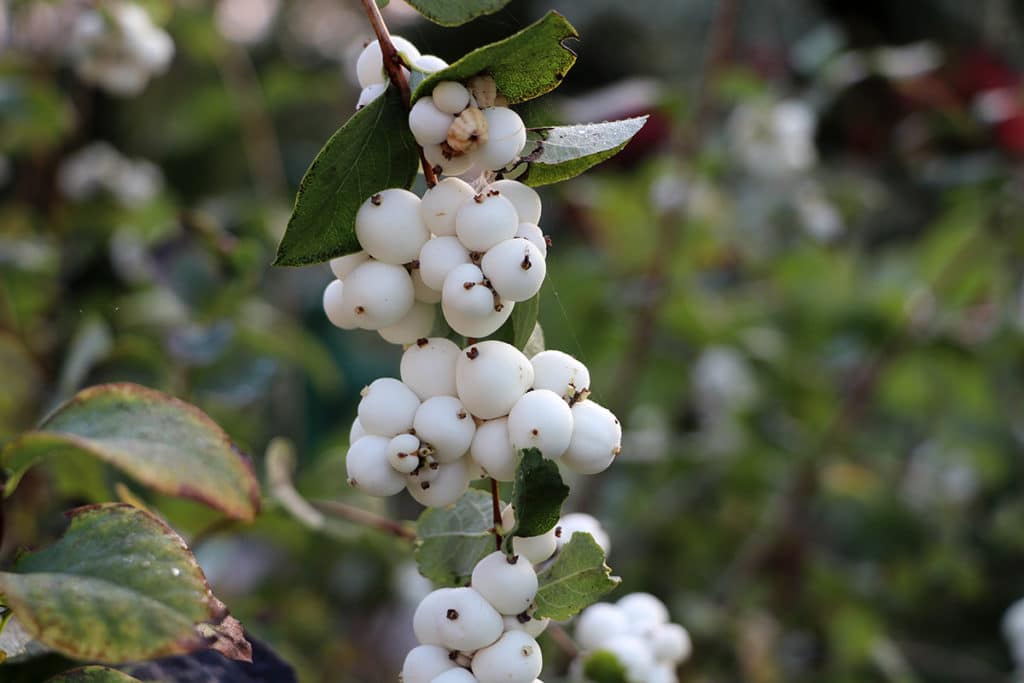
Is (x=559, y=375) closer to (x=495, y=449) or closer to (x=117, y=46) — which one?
(x=495, y=449)

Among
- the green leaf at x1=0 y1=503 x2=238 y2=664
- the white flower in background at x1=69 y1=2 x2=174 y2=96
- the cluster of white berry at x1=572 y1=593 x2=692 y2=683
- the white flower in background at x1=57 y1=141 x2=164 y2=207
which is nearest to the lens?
the green leaf at x1=0 y1=503 x2=238 y2=664

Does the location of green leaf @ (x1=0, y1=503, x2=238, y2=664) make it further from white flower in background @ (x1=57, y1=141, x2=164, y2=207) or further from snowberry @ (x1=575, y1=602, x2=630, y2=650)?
white flower in background @ (x1=57, y1=141, x2=164, y2=207)

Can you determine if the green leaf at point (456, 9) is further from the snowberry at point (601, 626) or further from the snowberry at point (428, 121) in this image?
the snowberry at point (601, 626)


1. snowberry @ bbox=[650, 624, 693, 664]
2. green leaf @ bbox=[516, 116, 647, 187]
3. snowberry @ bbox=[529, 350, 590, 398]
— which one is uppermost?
green leaf @ bbox=[516, 116, 647, 187]

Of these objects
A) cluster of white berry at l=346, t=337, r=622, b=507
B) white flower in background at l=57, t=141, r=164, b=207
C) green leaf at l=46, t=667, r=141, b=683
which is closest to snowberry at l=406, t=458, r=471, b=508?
cluster of white berry at l=346, t=337, r=622, b=507

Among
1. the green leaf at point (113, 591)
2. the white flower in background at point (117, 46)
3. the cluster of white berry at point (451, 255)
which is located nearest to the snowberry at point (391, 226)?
the cluster of white berry at point (451, 255)
